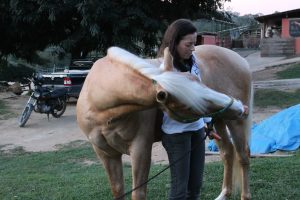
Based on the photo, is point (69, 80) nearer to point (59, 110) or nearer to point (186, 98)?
point (59, 110)

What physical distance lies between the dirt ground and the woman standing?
389cm

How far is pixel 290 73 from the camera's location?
59.3 ft

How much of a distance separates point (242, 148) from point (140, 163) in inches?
58.1

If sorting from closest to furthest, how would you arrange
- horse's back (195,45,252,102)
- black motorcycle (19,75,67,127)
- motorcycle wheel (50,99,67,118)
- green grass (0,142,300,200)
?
1. horse's back (195,45,252,102)
2. green grass (0,142,300,200)
3. black motorcycle (19,75,67,127)
4. motorcycle wheel (50,99,67,118)

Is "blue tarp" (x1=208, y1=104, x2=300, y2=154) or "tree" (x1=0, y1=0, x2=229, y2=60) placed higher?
"tree" (x1=0, y1=0, x2=229, y2=60)

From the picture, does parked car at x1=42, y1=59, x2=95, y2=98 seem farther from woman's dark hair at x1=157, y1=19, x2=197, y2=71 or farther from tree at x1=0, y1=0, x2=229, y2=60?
woman's dark hair at x1=157, y1=19, x2=197, y2=71

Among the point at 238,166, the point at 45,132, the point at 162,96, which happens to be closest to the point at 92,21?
the point at 45,132

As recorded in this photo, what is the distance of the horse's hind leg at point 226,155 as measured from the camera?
420 centimetres

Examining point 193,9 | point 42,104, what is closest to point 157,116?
point 42,104

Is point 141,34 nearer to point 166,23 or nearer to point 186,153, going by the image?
point 166,23

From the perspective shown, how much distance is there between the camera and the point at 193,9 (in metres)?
14.9

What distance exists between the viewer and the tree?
40.7 feet

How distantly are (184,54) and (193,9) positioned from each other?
12350 mm

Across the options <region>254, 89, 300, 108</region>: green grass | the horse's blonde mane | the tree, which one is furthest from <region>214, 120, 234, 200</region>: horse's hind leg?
the tree
